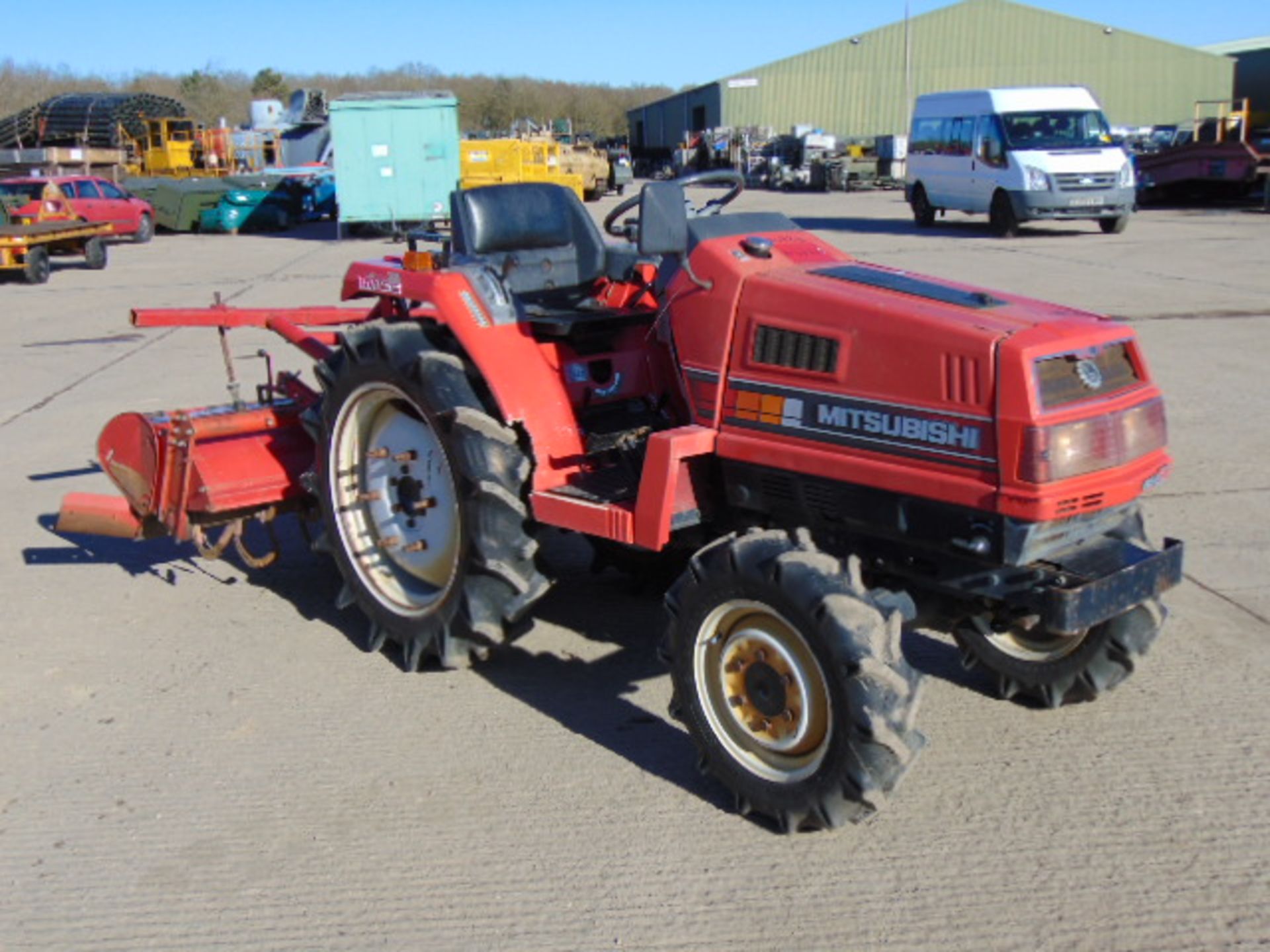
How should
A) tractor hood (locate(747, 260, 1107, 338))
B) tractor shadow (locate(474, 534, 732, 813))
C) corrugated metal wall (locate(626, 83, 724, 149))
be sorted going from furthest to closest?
corrugated metal wall (locate(626, 83, 724, 149)) < tractor shadow (locate(474, 534, 732, 813)) < tractor hood (locate(747, 260, 1107, 338))

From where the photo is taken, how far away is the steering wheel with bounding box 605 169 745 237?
4.36 metres

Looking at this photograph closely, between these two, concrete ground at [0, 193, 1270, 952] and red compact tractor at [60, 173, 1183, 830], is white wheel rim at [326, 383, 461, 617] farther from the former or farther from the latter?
concrete ground at [0, 193, 1270, 952]

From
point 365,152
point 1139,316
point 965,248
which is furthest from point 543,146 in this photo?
point 1139,316

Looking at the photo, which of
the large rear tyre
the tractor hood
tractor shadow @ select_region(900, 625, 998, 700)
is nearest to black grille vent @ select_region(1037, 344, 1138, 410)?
the tractor hood

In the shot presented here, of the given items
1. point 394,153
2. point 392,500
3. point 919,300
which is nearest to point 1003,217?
point 394,153

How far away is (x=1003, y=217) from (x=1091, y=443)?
1880 centimetres

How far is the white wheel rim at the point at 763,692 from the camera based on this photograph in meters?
3.47

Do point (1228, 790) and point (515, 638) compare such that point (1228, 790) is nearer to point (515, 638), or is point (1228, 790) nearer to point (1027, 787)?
point (1027, 787)

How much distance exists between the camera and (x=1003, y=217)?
21000mm

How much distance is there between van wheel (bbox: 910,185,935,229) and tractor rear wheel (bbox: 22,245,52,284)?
50.1 ft

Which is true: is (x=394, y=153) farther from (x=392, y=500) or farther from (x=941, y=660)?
(x=941, y=660)

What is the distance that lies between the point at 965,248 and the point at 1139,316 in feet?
23.9

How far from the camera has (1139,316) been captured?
12055mm

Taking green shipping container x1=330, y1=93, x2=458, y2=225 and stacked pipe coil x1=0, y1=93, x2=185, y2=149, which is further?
stacked pipe coil x1=0, y1=93, x2=185, y2=149
